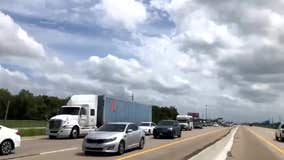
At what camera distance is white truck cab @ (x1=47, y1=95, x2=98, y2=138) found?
1384 inches

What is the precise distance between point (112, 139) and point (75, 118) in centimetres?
1541

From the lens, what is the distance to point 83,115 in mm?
37062

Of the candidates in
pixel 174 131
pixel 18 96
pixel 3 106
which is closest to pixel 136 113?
pixel 174 131

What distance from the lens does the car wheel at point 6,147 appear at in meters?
19.8

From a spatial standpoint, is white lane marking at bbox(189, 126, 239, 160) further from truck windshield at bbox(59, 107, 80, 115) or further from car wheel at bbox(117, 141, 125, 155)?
truck windshield at bbox(59, 107, 80, 115)

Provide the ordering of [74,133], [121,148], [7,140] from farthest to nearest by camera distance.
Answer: [74,133] → [121,148] → [7,140]

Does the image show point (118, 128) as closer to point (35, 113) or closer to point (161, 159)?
point (161, 159)

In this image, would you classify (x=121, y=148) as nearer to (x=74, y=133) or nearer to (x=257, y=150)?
(x=257, y=150)

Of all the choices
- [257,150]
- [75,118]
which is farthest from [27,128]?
[257,150]

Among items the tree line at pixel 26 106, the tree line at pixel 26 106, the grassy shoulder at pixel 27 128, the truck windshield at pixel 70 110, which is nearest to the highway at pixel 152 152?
the truck windshield at pixel 70 110

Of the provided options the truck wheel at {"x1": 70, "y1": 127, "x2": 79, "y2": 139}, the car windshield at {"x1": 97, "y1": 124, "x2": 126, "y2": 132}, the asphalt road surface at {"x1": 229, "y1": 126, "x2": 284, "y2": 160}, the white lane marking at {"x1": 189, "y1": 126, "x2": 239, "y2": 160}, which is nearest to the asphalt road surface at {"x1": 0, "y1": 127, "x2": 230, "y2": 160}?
the white lane marking at {"x1": 189, "y1": 126, "x2": 239, "y2": 160}

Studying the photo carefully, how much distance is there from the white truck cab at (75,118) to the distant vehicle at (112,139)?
12.1 metres

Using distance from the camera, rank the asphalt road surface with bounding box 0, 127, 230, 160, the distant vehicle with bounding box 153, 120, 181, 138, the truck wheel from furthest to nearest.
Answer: the distant vehicle with bounding box 153, 120, 181, 138 < the truck wheel < the asphalt road surface with bounding box 0, 127, 230, 160

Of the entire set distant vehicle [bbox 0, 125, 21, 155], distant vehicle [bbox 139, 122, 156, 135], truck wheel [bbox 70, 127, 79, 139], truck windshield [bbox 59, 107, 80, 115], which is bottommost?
distant vehicle [bbox 0, 125, 21, 155]
